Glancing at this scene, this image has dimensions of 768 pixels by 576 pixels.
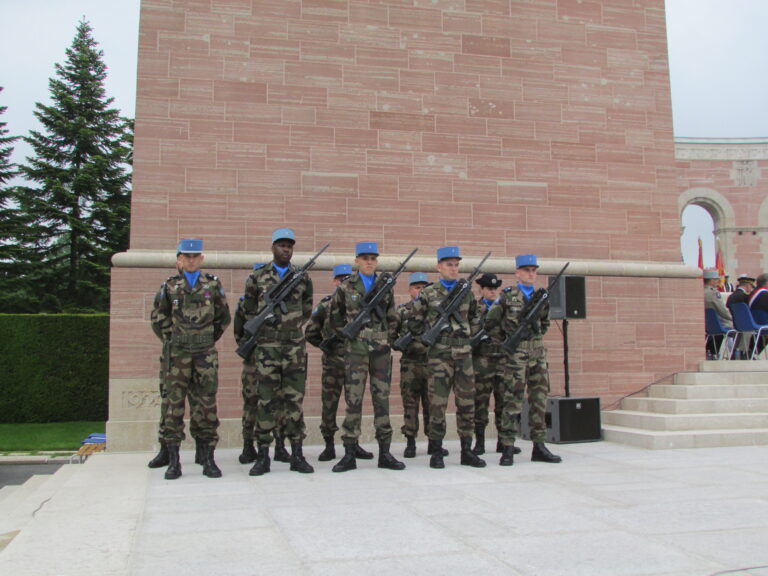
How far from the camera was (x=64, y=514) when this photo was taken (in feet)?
16.0

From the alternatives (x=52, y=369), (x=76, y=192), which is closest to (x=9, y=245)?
(x=76, y=192)

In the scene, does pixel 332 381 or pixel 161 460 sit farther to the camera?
pixel 332 381

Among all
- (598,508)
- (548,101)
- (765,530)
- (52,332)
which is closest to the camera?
(765,530)

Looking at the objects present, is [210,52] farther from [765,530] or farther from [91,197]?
[91,197]

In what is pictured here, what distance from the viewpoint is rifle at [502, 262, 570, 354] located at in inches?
285

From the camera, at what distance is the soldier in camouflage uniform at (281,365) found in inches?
255

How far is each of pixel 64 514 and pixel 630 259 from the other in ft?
26.5

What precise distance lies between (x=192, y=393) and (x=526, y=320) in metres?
3.33

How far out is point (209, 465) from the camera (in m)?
6.41

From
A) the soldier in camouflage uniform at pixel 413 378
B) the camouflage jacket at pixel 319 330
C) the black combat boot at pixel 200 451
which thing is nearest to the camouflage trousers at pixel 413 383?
the soldier in camouflage uniform at pixel 413 378

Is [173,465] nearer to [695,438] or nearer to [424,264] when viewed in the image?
[424,264]

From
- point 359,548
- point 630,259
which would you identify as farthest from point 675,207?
point 359,548

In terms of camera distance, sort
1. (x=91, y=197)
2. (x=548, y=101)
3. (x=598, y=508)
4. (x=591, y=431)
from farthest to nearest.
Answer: (x=91, y=197) → (x=548, y=101) → (x=591, y=431) → (x=598, y=508)

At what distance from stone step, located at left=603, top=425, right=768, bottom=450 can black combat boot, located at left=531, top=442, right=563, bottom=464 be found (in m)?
1.51
